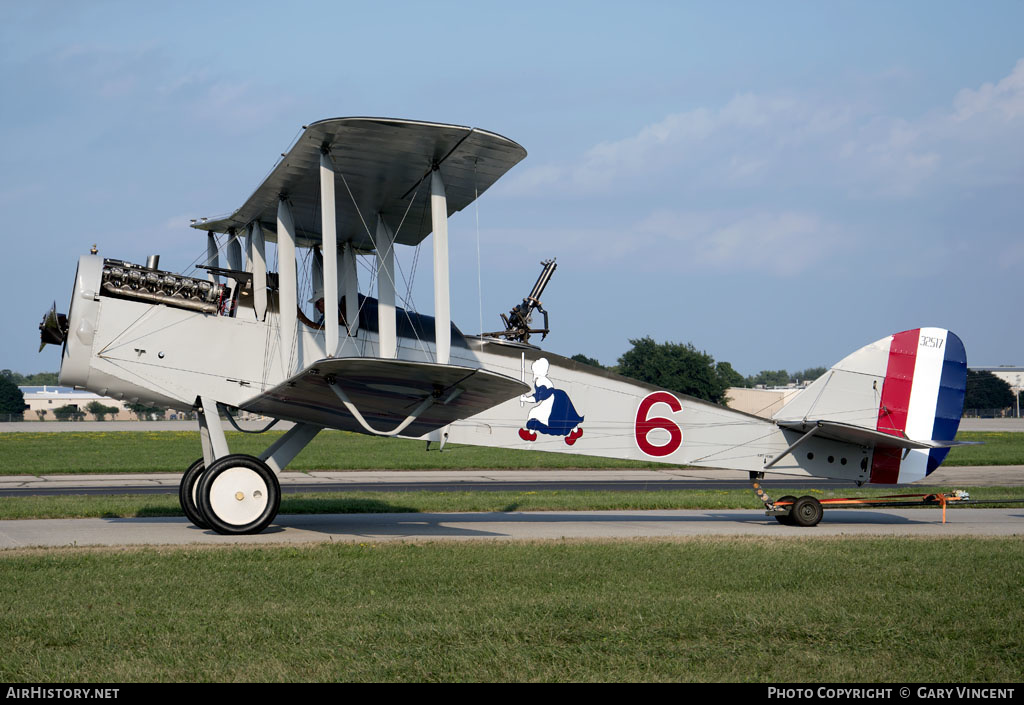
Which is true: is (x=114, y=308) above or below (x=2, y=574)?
above

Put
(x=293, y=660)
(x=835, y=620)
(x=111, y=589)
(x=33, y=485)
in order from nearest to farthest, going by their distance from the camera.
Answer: (x=293, y=660), (x=835, y=620), (x=111, y=589), (x=33, y=485)

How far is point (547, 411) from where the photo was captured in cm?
1178

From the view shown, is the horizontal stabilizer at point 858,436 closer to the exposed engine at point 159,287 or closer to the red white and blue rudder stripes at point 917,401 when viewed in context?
the red white and blue rudder stripes at point 917,401

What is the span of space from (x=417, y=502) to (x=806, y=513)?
6.46 m

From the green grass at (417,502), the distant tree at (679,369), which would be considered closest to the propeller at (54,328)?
the green grass at (417,502)

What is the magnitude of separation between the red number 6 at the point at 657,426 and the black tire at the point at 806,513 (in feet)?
6.53

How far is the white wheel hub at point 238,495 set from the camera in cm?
1009

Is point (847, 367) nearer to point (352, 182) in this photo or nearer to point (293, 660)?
point (352, 182)

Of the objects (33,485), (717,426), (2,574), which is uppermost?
(717,426)

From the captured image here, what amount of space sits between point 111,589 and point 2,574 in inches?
54.4


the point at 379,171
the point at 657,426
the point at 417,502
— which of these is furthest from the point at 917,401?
the point at 379,171

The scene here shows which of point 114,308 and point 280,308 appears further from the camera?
point 280,308

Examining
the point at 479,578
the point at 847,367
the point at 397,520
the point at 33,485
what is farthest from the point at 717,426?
the point at 33,485

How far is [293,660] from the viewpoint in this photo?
16.2ft
